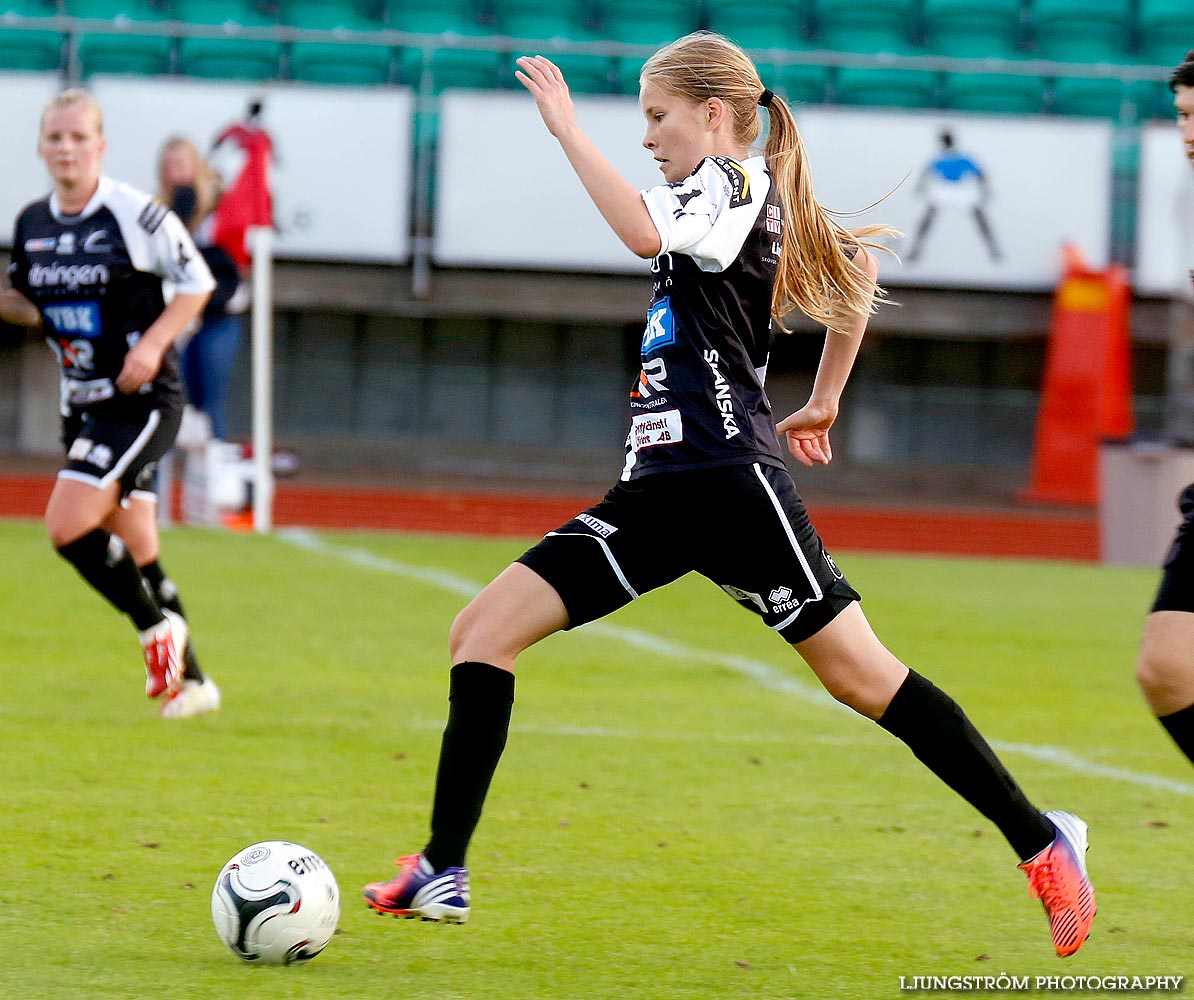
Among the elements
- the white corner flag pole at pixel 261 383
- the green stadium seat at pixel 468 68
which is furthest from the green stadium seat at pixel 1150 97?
the white corner flag pole at pixel 261 383

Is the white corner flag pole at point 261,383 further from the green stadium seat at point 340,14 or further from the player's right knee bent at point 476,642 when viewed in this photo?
the player's right knee bent at point 476,642

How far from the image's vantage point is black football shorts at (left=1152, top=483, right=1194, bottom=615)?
141 inches

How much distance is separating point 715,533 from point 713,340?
15.5 inches

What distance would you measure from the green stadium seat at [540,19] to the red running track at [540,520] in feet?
16.2

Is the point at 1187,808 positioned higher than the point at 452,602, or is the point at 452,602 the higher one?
the point at 1187,808

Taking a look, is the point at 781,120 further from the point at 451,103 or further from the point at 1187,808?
the point at 451,103

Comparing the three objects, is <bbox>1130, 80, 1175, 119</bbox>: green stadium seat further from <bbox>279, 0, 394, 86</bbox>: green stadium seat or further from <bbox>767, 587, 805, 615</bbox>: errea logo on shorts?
<bbox>767, 587, 805, 615</bbox>: errea logo on shorts

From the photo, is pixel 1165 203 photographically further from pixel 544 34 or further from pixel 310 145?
pixel 310 145

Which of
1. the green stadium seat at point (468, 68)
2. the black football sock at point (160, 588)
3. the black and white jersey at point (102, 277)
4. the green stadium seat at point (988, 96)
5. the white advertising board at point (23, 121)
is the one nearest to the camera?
the black and white jersey at point (102, 277)

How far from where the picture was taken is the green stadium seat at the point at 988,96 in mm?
17531

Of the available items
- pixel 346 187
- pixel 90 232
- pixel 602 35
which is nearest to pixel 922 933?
pixel 90 232

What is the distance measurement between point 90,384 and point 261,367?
22.3 ft

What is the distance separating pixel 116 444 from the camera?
6020 mm

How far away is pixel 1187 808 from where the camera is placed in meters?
5.35
